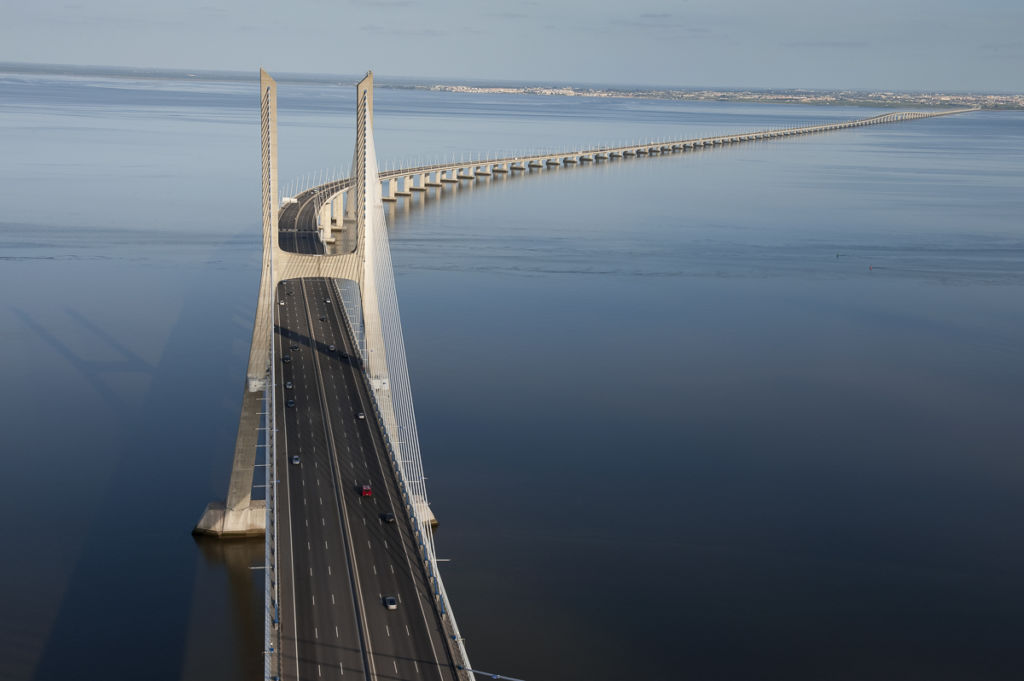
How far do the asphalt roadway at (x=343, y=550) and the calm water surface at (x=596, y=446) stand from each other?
3.56 m

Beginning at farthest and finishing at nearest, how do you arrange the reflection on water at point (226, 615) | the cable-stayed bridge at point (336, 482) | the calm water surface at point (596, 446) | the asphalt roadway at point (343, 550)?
the calm water surface at point (596, 446)
the reflection on water at point (226, 615)
the cable-stayed bridge at point (336, 482)
the asphalt roadway at point (343, 550)

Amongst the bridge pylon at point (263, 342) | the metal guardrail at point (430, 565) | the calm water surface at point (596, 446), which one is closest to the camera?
the metal guardrail at point (430, 565)

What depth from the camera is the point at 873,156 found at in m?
179

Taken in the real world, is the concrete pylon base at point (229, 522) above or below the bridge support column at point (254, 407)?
below

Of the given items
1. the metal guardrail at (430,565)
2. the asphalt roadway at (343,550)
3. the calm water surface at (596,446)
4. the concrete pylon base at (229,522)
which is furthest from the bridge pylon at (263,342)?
the metal guardrail at (430,565)

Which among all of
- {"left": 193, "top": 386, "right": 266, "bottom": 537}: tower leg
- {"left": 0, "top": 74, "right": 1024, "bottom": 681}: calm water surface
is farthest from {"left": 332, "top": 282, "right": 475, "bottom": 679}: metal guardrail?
{"left": 193, "top": 386, "right": 266, "bottom": 537}: tower leg

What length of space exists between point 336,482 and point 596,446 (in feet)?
46.4

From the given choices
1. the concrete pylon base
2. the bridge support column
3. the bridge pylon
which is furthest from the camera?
the bridge pylon

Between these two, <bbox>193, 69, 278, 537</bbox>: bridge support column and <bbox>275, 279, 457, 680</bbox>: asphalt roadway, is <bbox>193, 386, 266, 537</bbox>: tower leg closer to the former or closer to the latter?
<bbox>193, 69, 278, 537</bbox>: bridge support column

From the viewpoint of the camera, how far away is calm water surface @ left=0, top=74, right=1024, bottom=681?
3120cm

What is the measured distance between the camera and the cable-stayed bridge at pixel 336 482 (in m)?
25.1

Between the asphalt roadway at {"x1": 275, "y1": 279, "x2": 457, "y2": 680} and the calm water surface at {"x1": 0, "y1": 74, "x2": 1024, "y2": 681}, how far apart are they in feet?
11.7

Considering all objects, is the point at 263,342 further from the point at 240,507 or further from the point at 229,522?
the point at 229,522

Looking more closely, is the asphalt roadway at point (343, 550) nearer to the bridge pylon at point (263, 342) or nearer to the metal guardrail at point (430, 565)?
the metal guardrail at point (430, 565)
